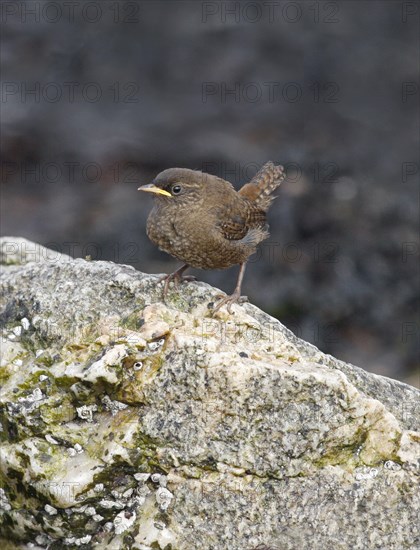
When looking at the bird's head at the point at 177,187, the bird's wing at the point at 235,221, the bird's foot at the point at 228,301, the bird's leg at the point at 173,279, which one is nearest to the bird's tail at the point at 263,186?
the bird's wing at the point at 235,221

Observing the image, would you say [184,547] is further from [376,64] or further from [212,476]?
[376,64]

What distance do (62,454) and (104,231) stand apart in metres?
6.79

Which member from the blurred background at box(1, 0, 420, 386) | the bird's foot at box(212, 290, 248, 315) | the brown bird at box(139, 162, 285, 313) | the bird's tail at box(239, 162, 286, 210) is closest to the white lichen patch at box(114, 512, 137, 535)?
the bird's foot at box(212, 290, 248, 315)

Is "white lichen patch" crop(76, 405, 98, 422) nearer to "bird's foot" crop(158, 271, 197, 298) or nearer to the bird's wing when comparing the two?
"bird's foot" crop(158, 271, 197, 298)

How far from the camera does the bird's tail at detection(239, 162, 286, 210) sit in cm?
683

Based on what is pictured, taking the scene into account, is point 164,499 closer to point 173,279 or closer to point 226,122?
point 173,279

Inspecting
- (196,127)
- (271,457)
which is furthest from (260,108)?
(271,457)

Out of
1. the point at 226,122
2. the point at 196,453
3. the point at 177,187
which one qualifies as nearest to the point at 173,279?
the point at 177,187

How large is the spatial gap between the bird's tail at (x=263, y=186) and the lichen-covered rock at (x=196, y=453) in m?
2.53

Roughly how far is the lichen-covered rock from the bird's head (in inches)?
63.5

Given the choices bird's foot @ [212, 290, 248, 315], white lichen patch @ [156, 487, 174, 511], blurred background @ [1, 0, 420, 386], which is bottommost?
white lichen patch @ [156, 487, 174, 511]

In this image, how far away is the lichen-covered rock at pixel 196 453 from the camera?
13.6ft

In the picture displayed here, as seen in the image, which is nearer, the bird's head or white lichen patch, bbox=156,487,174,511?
white lichen patch, bbox=156,487,174,511

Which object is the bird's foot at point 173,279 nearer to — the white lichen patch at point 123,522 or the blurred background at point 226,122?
the white lichen patch at point 123,522
